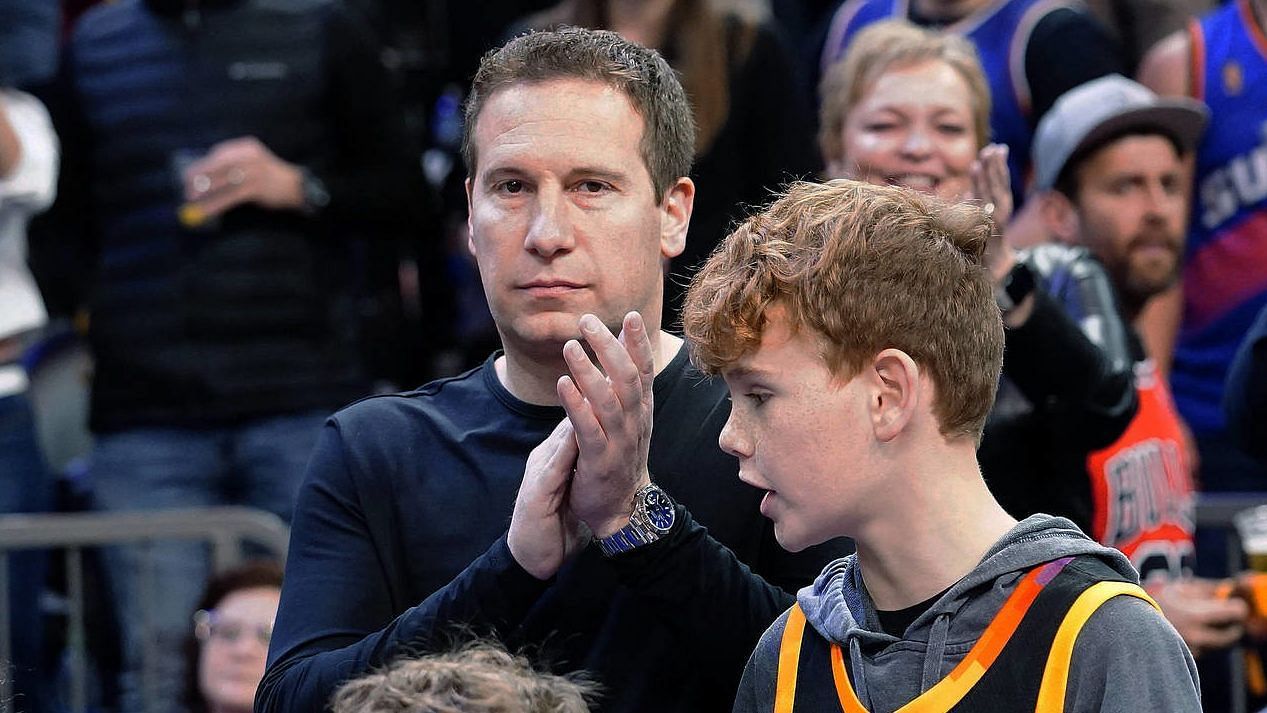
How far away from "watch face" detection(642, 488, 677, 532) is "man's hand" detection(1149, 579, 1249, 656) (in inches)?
85.1

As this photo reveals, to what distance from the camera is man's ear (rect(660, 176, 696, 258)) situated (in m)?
3.02

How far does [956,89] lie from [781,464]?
2.15 meters

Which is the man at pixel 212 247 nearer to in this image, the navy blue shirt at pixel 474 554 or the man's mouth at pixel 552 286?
the navy blue shirt at pixel 474 554

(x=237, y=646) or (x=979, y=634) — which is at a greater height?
(x=979, y=634)

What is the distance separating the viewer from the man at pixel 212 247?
5301mm

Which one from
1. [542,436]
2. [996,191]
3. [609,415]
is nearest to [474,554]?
[542,436]

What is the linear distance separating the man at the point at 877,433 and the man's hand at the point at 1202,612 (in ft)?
6.72

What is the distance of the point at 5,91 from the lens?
5.48 metres

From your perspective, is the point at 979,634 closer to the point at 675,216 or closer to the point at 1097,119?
the point at 675,216

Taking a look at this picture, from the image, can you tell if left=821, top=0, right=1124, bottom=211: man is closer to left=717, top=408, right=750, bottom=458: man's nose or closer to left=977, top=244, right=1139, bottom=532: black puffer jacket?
left=977, top=244, right=1139, bottom=532: black puffer jacket

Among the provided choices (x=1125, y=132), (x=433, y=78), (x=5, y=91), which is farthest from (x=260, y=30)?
(x=1125, y=132)

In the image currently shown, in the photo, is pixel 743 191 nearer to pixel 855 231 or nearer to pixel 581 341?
pixel 581 341

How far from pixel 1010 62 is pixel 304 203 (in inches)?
82.7

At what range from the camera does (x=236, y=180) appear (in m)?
5.28
